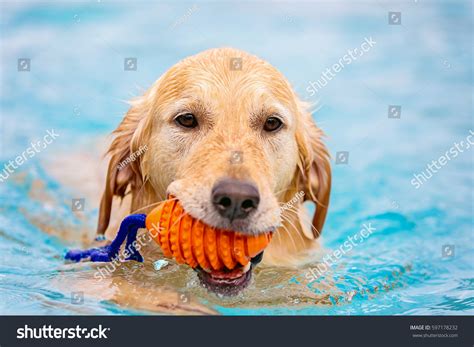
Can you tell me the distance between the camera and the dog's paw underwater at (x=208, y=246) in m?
4.70

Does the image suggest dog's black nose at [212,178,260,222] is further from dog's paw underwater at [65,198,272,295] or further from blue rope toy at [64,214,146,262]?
blue rope toy at [64,214,146,262]

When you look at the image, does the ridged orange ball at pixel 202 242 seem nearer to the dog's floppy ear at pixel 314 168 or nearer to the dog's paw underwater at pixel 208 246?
the dog's paw underwater at pixel 208 246

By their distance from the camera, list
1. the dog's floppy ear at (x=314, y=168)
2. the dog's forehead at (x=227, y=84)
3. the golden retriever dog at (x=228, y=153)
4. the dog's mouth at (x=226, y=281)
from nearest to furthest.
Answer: the golden retriever dog at (x=228, y=153), the dog's mouth at (x=226, y=281), the dog's forehead at (x=227, y=84), the dog's floppy ear at (x=314, y=168)

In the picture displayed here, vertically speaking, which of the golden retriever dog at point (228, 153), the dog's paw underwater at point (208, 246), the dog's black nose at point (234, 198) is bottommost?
the dog's paw underwater at point (208, 246)

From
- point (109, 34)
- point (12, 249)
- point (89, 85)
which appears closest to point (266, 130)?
point (12, 249)

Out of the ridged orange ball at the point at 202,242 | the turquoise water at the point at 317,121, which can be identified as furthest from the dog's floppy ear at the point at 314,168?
the ridged orange ball at the point at 202,242

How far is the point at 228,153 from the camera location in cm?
493

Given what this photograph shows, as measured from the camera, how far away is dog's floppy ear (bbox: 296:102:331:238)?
5945mm

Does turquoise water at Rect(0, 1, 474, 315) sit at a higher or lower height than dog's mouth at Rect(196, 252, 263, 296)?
higher

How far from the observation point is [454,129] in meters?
10.5

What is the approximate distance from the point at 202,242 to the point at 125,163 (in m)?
1.42

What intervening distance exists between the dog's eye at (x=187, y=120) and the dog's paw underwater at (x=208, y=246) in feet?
2.01

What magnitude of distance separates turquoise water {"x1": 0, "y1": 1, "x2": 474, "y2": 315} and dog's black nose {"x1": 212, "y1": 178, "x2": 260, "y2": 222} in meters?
0.73

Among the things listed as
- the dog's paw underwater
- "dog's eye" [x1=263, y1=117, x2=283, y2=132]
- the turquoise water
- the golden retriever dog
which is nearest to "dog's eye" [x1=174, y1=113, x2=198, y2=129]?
the golden retriever dog
